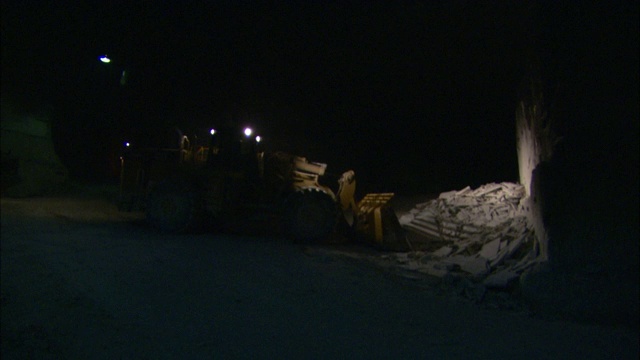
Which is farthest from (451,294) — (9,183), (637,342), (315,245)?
(9,183)

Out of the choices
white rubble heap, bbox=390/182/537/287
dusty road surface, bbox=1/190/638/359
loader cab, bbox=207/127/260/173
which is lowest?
dusty road surface, bbox=1/190/638/359

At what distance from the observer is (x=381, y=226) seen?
10188 millimetres

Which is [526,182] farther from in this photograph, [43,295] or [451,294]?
[43,295]

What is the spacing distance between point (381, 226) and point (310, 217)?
1.68 metres

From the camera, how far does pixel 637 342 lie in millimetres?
4926

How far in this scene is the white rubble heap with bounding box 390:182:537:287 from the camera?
23.0ft

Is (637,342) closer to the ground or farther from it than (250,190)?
closer to the ground

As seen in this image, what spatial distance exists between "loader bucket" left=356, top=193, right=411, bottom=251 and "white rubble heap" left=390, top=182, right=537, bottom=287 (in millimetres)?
789

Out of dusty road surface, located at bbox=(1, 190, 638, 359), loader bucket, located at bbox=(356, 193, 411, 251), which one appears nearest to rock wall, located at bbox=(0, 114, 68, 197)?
dusty road surface, located at bbox=(1, 190, 638, 359)

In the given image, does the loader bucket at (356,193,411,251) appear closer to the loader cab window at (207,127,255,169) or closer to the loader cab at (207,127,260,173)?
the loader cab at (207,127,260,173)

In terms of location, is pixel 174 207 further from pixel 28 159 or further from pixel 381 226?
pixel 28 159

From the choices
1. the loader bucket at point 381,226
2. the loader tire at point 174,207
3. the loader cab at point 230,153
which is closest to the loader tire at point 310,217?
the loader bucket at point 381,226

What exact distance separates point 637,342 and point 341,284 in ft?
11.8

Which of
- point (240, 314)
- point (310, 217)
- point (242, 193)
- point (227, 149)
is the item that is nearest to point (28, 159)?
point (227, 149)
